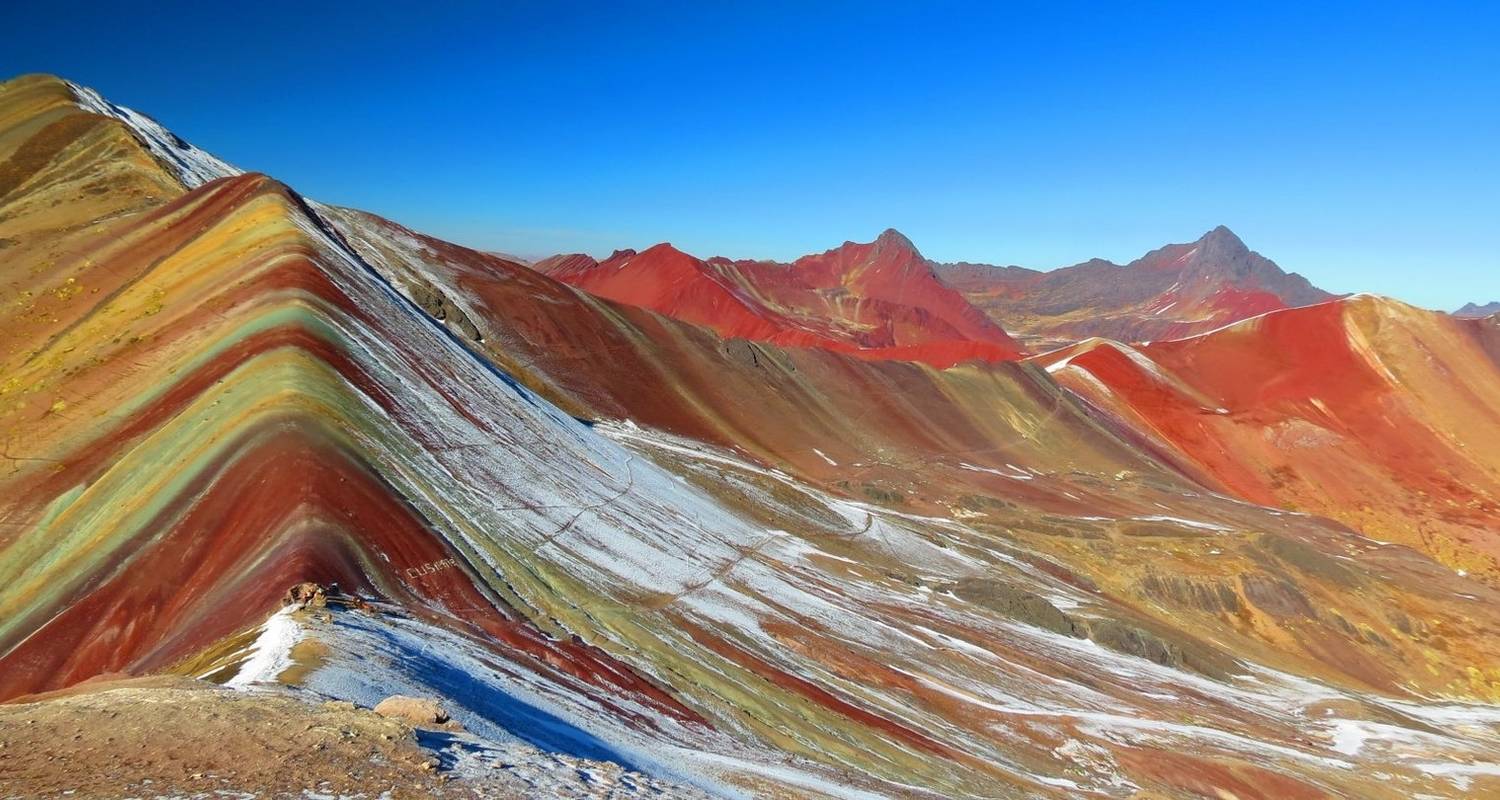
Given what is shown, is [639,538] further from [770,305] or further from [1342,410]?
[770,305]

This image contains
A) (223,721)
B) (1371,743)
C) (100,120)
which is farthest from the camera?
(100,120)

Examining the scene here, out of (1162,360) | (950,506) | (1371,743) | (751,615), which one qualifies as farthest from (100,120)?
(1162,360)

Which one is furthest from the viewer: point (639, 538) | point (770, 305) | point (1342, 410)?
point (770, 305)

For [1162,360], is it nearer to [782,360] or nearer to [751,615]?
[782,360]

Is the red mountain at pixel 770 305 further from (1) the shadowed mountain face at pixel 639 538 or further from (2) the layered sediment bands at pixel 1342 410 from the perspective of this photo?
(1) the shadowed mountain face at pixel 639 538

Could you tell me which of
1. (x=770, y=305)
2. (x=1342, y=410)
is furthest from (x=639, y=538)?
(x=770, y=305)

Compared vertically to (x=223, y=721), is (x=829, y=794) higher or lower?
lower

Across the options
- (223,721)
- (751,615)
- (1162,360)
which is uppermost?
(1162,360)
